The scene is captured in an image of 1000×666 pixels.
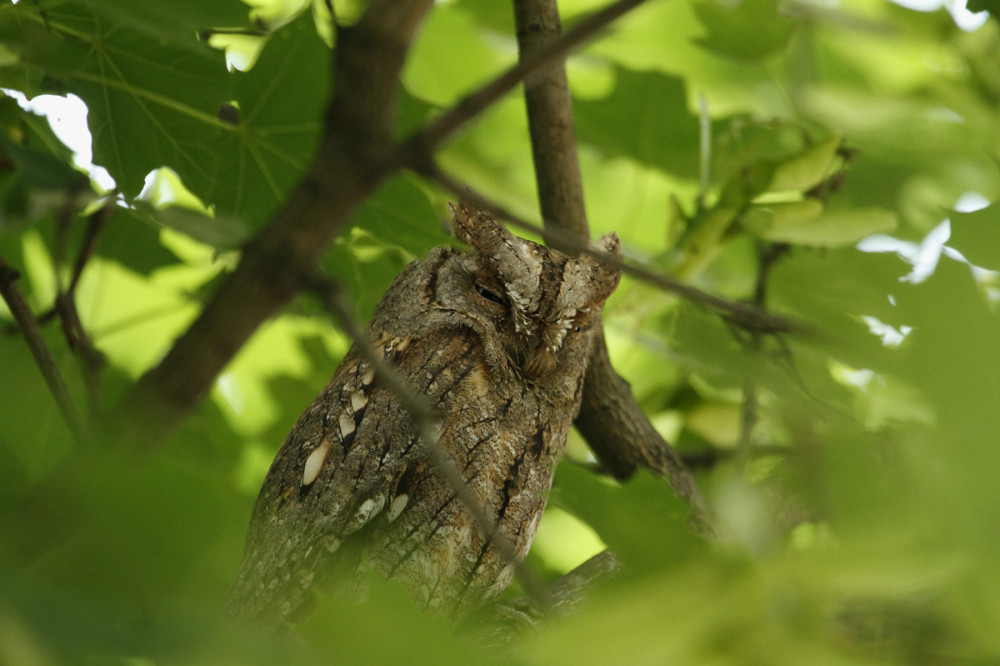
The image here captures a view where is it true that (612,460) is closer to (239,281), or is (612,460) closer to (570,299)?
(570,299)

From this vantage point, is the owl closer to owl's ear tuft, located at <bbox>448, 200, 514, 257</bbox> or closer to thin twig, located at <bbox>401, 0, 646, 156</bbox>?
owl's ear tuft, located at <bbox>448, 200, 514, 257</bbox>

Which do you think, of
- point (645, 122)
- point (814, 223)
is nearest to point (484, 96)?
point (814, 223)

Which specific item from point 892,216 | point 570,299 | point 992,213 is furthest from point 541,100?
point 992,213

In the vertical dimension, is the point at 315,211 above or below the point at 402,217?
below

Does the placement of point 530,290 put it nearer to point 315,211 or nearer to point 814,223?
point 814,223

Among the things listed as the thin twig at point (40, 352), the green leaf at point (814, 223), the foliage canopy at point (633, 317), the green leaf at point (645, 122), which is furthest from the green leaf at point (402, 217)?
the green leaf at point (645, 122)

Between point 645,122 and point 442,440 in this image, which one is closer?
point 442,440

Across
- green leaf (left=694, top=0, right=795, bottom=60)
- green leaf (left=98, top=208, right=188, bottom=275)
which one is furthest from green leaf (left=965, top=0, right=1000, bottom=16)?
green leaf (left=98, top=208, right=188, bottom=275)
